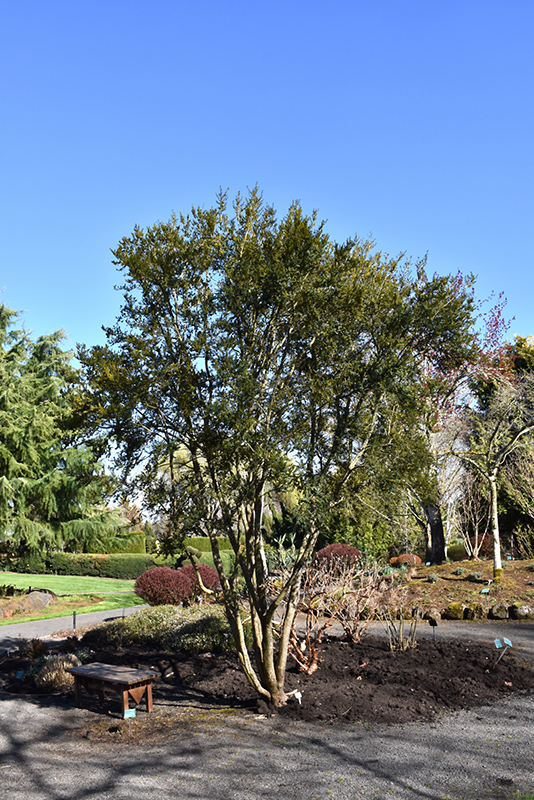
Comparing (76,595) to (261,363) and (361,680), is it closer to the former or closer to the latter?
(361,680)

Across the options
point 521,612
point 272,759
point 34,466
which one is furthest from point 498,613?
point 34,466

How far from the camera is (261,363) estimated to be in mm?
6648

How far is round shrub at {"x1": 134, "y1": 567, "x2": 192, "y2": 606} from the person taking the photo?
502 inches

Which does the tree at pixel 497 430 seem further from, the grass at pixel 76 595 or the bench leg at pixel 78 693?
the grass at pixel 76 595

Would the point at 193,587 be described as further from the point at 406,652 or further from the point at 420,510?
the point at 420,510

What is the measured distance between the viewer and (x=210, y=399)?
6.25 m

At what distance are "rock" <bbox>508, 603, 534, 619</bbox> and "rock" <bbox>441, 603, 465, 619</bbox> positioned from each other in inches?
39.1

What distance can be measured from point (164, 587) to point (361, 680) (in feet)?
21.7

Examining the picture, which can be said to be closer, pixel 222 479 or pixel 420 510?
pixel 222 479

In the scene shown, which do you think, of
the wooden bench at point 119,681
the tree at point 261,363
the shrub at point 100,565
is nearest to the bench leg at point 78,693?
the wooden bench at point 119,681

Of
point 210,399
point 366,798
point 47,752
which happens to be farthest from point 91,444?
point 366,798

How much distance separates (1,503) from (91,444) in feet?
45.2

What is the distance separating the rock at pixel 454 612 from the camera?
1228cm

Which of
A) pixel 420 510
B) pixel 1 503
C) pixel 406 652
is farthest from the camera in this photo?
pixel 420 510
